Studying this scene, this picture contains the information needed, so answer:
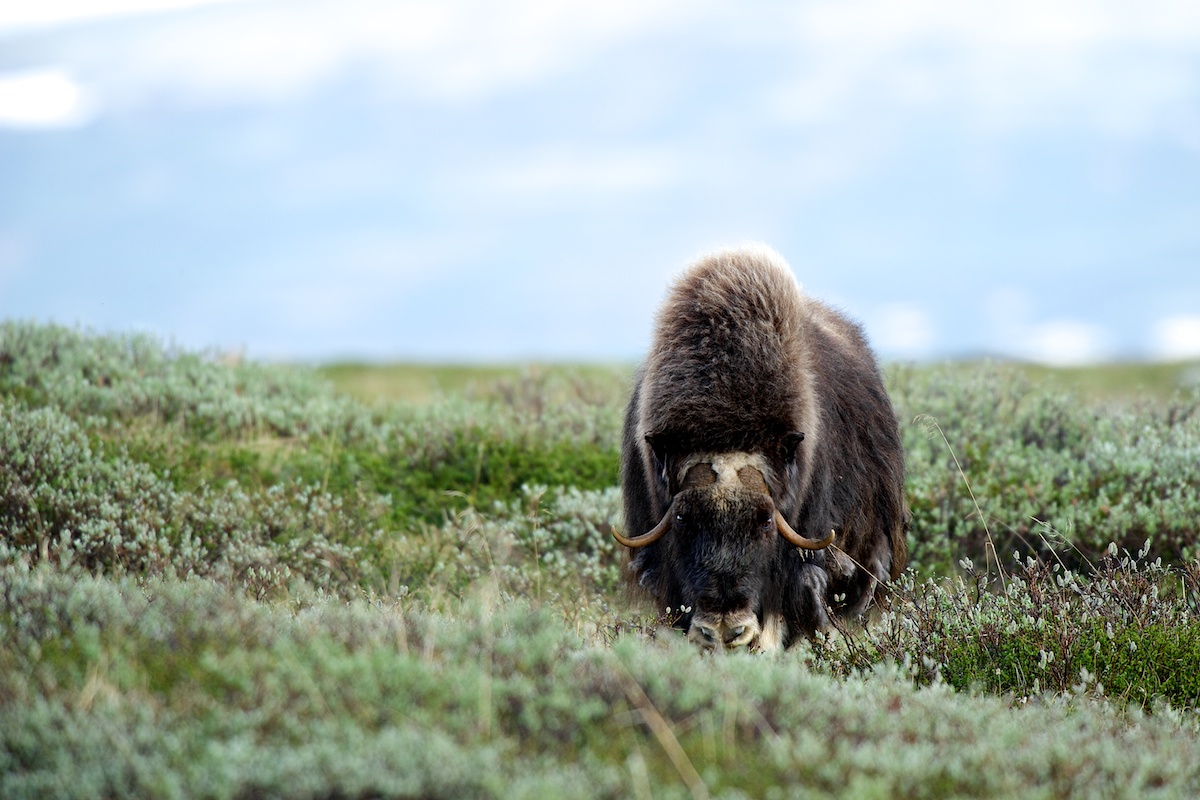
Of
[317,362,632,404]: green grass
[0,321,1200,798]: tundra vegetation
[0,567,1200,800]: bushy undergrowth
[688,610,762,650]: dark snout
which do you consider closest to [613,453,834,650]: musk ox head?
[688,610,762,650]: dark snout

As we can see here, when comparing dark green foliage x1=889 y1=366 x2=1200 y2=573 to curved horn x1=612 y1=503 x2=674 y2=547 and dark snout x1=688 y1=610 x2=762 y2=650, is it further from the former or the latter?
dark snout x1=688 y1=610 x2=762 y2=650

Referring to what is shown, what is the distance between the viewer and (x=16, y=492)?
6.04 metres

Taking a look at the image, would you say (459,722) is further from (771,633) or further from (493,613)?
(771,633)

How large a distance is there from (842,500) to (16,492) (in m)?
4.48

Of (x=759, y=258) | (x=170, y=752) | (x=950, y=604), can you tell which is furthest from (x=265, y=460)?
(x=170, y=752)

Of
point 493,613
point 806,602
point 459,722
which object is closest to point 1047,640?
point 806,602

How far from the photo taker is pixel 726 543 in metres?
4.45

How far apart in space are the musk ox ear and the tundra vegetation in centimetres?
84

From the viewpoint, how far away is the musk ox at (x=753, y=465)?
4.48 metres

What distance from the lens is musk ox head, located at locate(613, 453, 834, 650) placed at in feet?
14.4

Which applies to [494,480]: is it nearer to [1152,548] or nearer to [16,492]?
[16,492]

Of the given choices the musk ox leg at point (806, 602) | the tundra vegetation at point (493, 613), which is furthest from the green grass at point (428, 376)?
the musk ox leg at point (806, 602)

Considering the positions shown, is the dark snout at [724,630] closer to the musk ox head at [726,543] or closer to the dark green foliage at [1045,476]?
the musk ox head at [726,543]

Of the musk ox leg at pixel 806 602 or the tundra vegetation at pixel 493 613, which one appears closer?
the tundra vegetation at pixel 493 613
